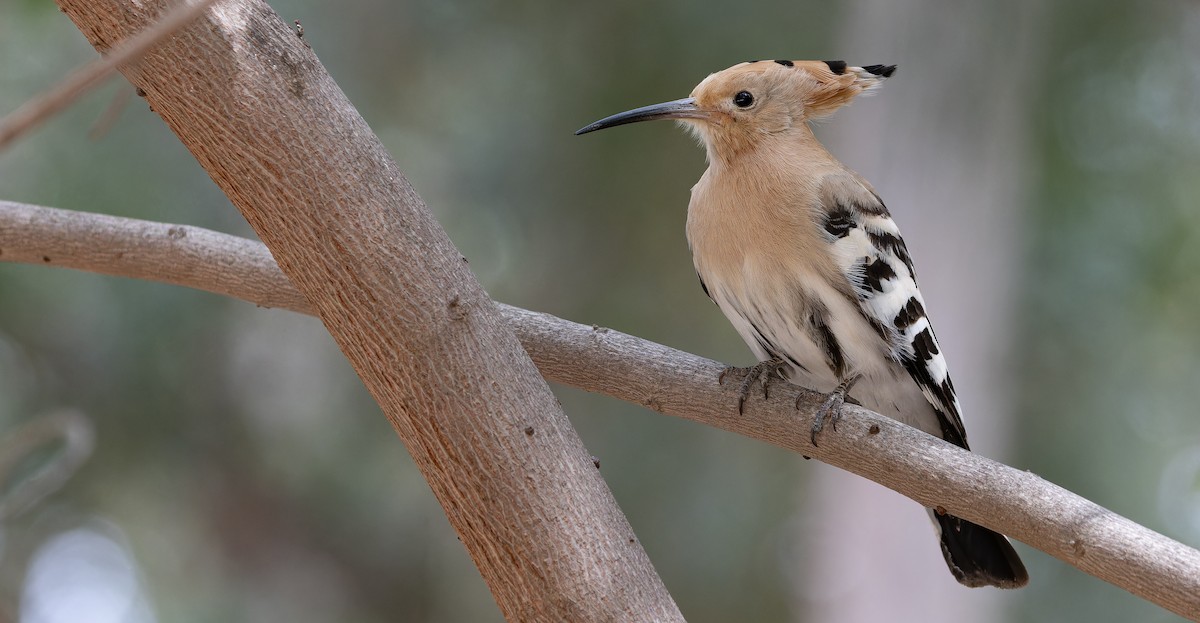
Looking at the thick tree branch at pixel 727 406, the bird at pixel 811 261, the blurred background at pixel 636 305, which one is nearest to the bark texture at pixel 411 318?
the thick tree branch at pixel 727 406

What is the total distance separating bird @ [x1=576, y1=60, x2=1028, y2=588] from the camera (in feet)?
5.16

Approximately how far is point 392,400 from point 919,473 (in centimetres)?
60

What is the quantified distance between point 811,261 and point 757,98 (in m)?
0.33

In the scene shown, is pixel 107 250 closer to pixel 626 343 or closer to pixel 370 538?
pixel 626 343

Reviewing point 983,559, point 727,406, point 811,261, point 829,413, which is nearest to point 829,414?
point 829,413

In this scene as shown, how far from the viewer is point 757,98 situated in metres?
1.75

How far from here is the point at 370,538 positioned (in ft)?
13.2

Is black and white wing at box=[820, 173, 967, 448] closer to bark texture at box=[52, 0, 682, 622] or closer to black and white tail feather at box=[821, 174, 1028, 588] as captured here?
black and white tail feather at box=[821, 174, 1028, 588]

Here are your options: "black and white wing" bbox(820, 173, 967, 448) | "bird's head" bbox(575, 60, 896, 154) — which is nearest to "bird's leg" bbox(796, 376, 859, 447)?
"black and white wing" bbox(820, 173, 967, 448)

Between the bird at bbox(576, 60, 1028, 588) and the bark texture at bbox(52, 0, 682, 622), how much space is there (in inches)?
16.1

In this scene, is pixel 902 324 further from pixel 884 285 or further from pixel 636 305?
pixel 636 305

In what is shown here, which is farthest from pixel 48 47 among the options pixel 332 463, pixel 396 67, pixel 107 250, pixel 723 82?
pixel 723 82

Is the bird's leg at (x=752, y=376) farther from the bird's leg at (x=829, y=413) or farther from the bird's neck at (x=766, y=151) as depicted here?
the bird's neck at (x=766, y=151)

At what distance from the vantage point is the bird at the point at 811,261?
157 centimetres
